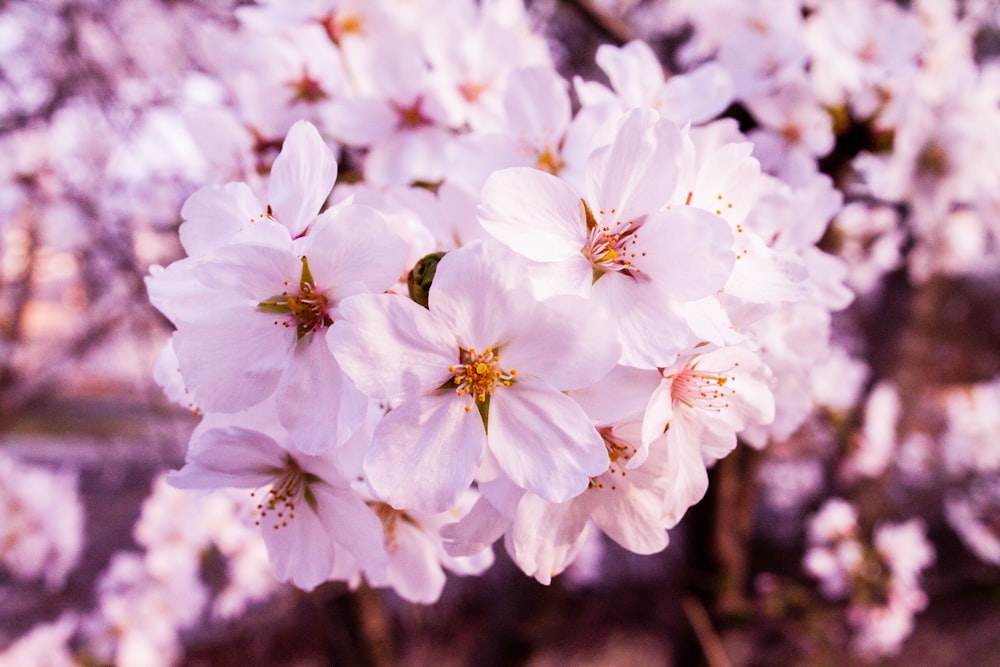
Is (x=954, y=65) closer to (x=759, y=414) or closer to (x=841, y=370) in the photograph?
(x=759, y=414)

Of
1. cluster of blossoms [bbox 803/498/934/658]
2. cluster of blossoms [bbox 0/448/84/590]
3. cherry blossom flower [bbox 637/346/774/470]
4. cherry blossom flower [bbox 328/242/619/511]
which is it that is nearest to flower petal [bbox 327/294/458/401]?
cherry blossom flower [bbox 328/242/619/511]

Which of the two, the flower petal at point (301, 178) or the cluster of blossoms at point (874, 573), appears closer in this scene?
the flower petal at point (301, 178)

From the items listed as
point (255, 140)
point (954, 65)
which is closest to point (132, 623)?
point (255, 140)

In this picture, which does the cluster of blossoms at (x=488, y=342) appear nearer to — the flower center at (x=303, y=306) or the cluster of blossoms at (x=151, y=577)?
the flower center at (x=303, y=306)

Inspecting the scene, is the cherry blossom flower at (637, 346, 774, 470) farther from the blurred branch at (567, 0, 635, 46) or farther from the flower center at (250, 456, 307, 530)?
the blurred branch at (567, 0, 635, 46)

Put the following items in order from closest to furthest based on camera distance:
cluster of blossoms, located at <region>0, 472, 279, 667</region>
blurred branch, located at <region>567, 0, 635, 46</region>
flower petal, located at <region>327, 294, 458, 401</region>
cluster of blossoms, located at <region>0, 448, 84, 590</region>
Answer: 1. flower petal, located at <region>327, 294, 458, 401</region>
2. blurred branch, located at <region>567, 0, 635, 46</region>
3. cluster of blossoms, located at <region>0, 472, 279, 667</region>
4. cluster of blossoms, located at <region>0, 448, 84, 590</region>

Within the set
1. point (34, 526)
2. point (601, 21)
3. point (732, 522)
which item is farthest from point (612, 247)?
point (34, 526)

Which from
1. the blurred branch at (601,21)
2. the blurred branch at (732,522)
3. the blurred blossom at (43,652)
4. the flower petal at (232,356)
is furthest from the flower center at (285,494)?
the blurred blossom at (43,652)

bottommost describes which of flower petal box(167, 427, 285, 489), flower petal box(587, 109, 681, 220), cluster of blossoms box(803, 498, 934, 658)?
cluster of blossoms box(803, 498, 934, 658)
